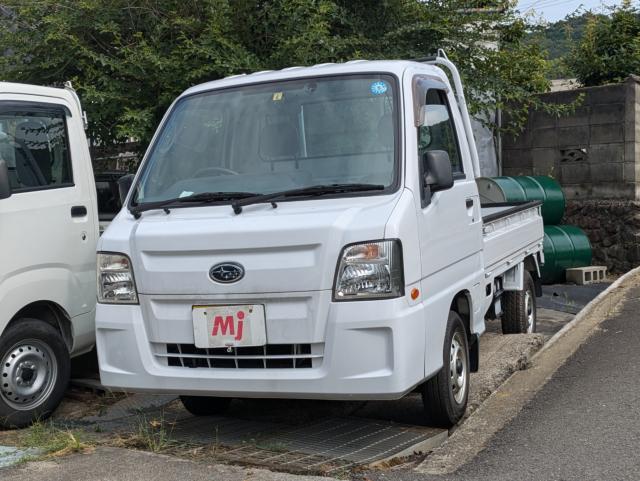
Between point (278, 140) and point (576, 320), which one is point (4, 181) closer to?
point (278, 140)

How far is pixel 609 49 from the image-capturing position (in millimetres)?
14078

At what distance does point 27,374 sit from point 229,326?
194 centimetres

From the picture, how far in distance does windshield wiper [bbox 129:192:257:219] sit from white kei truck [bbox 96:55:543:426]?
0.01 metres

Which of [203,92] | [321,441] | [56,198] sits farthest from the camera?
[56,198]

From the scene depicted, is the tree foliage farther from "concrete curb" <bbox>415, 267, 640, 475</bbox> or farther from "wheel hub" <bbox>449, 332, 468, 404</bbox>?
"wheel hub" <bbox>449, 332, 468, 404</bbox>

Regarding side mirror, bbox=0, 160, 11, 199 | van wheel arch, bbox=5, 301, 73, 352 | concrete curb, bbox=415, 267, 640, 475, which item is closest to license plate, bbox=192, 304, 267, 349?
concrete curb, bbox=415, 267, 640, 475

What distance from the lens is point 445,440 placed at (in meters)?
4.68

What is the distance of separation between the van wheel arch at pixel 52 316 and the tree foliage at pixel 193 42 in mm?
2952

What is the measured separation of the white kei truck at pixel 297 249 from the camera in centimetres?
404

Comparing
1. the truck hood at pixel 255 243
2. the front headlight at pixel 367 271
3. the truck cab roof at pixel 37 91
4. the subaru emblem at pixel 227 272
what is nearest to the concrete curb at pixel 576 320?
the front headlight at pixel 367 271

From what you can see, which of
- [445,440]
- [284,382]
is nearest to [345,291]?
[284,382]

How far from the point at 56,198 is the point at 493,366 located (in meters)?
3.23

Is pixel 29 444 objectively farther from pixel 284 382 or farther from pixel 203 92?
pixel 203 92

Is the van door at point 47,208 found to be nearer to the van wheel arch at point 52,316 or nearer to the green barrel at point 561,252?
the van wheel arch at point 52,316
